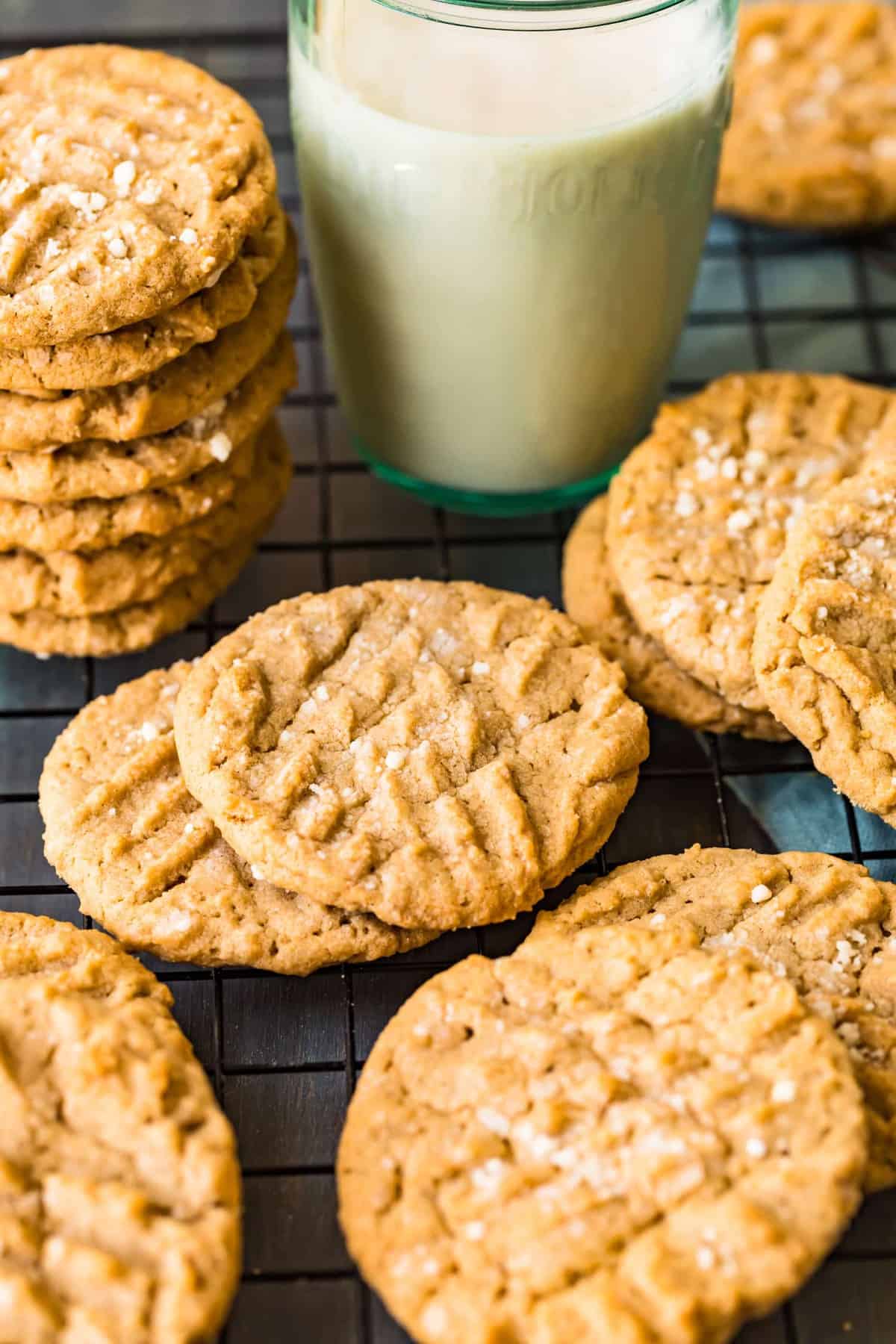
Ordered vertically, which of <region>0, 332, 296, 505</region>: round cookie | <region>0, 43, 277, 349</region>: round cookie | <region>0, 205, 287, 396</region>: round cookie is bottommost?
<region>0, 332, 296, 505</region>: round cookie

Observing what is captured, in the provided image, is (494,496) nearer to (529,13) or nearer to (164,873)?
(529,13)

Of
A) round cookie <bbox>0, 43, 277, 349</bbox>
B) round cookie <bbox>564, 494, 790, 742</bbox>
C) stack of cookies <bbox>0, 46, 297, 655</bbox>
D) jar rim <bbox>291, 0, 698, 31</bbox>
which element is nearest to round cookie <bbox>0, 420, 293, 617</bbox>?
stack of cookies <bbox>0, 46, 297, 655</bbox>

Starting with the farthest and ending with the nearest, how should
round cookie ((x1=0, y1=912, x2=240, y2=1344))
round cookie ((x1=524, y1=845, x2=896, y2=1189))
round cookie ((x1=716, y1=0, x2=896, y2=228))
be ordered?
1. round cookie ((x1=716, y1=0, x2=896, y2=228))
2. round cookie ((x1=524, y1=845, x2=896, y2=1189))
3. round cookie ((x1=0, y1=912, x2=240, y2=1344))

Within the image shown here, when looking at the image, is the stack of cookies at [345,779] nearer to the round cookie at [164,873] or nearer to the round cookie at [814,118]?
the round cookie at [164,873]

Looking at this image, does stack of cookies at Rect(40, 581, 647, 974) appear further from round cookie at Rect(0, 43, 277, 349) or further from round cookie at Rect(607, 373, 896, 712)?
round cookie at Rect(0, 43, 277, 349)

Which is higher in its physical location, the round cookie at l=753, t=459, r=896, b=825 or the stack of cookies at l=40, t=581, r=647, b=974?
the round cookie at l=753, t=459, r=896, b=825

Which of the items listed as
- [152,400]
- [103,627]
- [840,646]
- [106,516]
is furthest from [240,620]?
[840,646]

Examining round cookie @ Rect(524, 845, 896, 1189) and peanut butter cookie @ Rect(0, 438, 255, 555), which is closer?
round cookie @ Rect(524, 845, 896, 1189)
